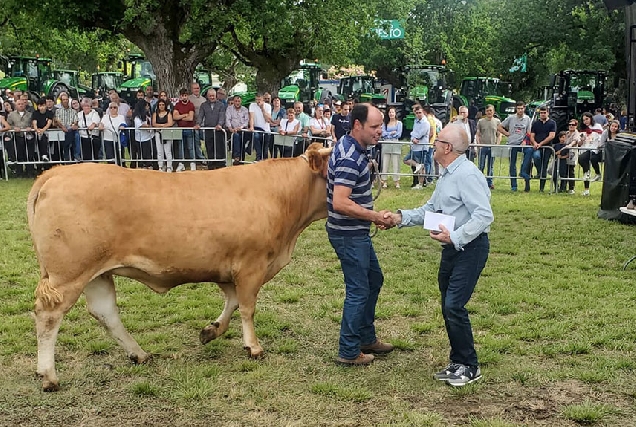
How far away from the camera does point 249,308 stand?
203 inches

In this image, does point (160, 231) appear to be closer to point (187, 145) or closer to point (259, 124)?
point (187, 145)

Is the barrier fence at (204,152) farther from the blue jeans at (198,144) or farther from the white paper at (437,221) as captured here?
the white paper at (437,221)

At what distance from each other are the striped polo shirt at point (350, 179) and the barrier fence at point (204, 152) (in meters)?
9.17

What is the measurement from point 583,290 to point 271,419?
4.13 m

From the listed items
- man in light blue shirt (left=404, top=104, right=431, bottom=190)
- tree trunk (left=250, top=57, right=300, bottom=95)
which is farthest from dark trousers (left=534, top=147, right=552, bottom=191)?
tree trunk (left=250, top=57, right=300, bottom=95)

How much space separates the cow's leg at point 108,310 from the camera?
5000 millimetres

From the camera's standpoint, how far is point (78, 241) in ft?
14.8

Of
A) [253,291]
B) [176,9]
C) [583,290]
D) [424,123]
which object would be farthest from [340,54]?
[253,291]

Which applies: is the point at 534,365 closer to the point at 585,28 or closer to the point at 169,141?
the point at 169,141

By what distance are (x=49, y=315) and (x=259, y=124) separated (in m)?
11.2

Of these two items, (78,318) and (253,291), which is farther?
(78,318)

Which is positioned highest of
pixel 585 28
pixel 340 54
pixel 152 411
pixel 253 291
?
pixel 585 28

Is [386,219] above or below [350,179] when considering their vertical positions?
below

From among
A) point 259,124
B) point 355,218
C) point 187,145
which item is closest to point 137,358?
point 355,218
